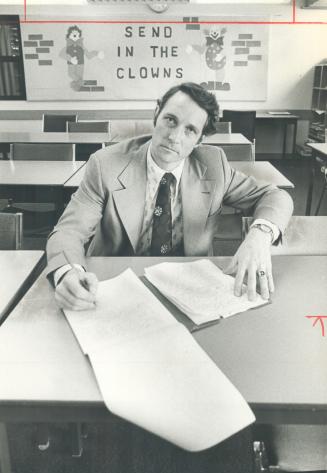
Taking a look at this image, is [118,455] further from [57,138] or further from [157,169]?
[57,138]

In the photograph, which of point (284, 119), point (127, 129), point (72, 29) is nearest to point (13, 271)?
point (127, 129)

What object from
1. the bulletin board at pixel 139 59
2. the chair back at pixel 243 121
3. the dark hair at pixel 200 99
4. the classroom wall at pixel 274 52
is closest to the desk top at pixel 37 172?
the dark hair at pixel 200 99

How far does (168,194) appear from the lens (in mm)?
1462

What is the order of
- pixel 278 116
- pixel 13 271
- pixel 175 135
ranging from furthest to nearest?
pixel 278 116 → pixel 175 135 → pixel 13 271

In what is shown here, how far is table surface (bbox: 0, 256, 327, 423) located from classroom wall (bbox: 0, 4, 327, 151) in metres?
6.11

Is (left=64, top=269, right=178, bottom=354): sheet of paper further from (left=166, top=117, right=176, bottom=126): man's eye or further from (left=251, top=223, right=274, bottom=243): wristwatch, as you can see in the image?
(left=166, top=117, right=176, bottom=126): man's eye

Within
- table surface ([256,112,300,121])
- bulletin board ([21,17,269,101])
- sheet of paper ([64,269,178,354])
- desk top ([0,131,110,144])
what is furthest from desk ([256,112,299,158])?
sheet of paper ([64,269,178,354])

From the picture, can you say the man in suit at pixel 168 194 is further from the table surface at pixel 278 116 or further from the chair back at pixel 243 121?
the table surface at pixel 278 116

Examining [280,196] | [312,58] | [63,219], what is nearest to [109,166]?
[63,219]

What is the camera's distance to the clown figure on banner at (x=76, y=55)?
21.1 feet

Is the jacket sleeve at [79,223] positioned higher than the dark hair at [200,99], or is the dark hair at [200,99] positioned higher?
the dark hair at [200,99]

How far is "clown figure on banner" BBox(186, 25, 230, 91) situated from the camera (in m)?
6.44

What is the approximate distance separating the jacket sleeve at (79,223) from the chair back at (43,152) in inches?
68.7

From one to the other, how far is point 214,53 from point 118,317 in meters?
6.31
